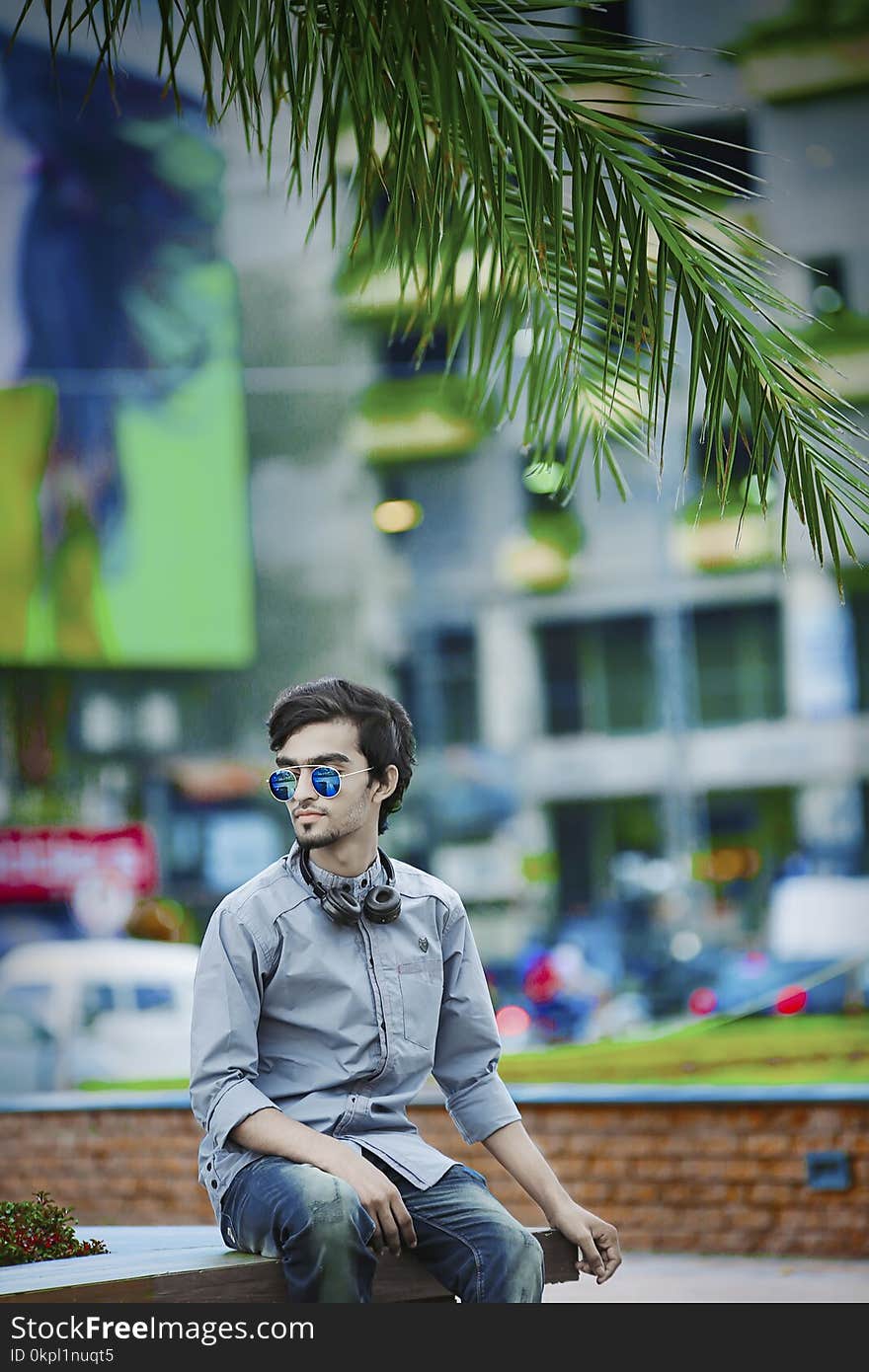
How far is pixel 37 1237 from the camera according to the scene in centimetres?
351

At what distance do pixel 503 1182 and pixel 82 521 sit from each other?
523 cm

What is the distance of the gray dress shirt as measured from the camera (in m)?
3.02

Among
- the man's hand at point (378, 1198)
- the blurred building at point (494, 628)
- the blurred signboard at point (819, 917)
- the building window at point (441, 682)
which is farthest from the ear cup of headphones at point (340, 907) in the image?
the building window at point (441, 682)

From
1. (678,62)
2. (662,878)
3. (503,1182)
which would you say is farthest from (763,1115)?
(678,62)

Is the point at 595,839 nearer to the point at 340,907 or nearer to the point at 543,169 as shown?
the point at 543,169

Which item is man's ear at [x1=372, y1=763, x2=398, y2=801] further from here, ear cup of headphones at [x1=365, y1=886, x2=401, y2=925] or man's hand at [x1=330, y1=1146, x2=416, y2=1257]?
man's hand at [x1=330, y1=1146, x2=416, y2=1257]

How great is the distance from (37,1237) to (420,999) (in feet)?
3.20

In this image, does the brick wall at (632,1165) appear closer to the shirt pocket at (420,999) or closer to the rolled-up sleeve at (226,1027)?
the shirt pocket at (420,999)

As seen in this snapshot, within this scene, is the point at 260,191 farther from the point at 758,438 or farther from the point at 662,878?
the point at 758,438

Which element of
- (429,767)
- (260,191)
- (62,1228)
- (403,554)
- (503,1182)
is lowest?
(503,1182)

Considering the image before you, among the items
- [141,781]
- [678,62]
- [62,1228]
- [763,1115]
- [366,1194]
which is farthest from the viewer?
[141,781]

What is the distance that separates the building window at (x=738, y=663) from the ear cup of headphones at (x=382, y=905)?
27.3 ft

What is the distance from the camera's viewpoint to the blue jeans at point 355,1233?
283 cm

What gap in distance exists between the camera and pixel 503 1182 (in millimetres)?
7086
